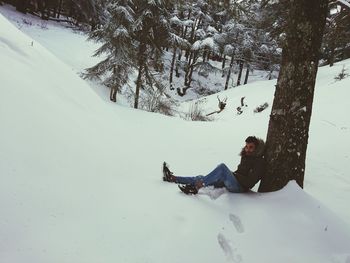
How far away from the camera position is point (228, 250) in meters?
3.70

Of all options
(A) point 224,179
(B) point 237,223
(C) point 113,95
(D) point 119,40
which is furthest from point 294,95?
(C) point 113,95

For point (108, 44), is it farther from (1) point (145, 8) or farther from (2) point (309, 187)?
(2) point (309, 187)

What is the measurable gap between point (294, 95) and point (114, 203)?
281 centimetres

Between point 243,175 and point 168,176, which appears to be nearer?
point 243,175

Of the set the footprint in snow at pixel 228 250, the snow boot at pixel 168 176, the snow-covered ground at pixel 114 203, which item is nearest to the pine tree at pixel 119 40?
the snow-covered ground at pixel 114 203

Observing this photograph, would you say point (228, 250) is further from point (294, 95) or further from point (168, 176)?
point (294, 95)

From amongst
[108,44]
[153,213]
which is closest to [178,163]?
[153,213]

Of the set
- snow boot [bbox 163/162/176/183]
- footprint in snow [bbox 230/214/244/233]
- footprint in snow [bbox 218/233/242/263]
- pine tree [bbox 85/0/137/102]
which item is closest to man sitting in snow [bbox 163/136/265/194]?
snow boot [bbox 163/162/176/183]

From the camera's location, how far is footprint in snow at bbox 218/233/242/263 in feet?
11.6

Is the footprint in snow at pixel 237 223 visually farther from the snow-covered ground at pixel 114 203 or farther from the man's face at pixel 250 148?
the man's face at pixel 250 148

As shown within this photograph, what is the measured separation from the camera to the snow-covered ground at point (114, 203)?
10.6ft

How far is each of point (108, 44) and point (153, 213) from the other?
12793 mm

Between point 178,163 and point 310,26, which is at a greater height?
point 310,26

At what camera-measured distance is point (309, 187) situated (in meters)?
6.27
